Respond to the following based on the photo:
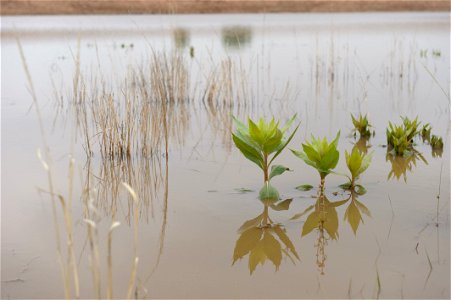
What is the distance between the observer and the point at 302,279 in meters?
2.12

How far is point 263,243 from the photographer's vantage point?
8.09 feet

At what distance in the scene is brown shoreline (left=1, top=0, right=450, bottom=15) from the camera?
22.3 meters

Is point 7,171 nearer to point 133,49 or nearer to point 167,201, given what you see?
point 167,201

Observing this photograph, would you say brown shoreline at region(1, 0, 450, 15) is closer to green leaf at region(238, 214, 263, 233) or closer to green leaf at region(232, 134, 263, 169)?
green leaf at region(232, 134, 263, 169)

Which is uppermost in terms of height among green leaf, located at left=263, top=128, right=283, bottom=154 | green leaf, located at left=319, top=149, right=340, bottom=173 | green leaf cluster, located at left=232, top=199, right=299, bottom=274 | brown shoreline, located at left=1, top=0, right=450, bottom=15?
brown shoreline, located at left=1, top=0, right=450, bottom=15

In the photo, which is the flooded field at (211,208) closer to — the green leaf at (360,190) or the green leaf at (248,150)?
the green leaf at (360,190)

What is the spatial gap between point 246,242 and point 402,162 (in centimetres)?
150

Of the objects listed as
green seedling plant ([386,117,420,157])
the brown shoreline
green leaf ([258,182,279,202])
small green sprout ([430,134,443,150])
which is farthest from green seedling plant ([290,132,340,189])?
the brown shoreline

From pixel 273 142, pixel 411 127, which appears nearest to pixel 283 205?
pixel 273 142

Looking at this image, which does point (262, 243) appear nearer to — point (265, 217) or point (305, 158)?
point (265, 217)

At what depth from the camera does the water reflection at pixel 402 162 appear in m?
3.38

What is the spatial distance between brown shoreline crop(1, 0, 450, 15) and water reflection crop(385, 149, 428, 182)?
18722 mm

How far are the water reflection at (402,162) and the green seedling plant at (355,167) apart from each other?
32 cm

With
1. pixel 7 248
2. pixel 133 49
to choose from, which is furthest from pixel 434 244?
pixel 133 49
